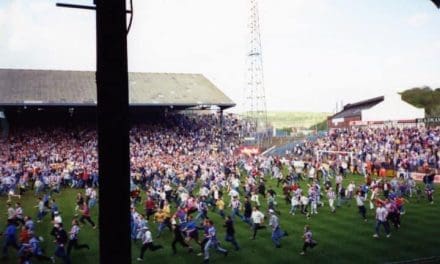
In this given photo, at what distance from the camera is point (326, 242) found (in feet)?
59.9

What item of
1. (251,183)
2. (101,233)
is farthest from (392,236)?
(101,233)

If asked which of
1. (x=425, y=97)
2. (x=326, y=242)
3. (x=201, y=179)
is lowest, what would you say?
(x=326, y=242)

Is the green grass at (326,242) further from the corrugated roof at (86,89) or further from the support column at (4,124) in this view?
the support column at (4,124)

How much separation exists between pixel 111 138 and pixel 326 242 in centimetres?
1556

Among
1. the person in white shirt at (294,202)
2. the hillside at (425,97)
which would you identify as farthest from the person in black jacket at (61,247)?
the hillside at (425,97)

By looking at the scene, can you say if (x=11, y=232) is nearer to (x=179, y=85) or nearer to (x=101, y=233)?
(x=101, y=233)

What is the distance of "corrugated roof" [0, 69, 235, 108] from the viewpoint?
4866cm

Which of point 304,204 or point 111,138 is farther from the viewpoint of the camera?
point 304,204

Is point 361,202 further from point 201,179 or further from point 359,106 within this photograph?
point 359,106

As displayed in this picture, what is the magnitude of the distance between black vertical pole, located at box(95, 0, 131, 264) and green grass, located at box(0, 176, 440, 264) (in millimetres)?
12096

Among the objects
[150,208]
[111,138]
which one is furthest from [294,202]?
[111,138]

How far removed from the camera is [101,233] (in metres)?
4.50

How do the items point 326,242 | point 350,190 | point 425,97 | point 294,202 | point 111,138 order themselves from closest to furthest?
1. point 111,138
2. point 326,242
3. point 294,202
4. point 350,190
5. point 425,97

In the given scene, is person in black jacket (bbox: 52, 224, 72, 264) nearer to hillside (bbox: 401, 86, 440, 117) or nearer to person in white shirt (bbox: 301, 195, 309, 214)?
person in white shirt (bbox: 301, 195, 309, 214)
